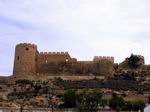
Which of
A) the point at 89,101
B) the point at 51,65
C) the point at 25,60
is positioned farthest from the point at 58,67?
the point at 89,101

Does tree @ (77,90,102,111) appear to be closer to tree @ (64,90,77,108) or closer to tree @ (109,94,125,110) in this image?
tree @ (64,90,77,108)

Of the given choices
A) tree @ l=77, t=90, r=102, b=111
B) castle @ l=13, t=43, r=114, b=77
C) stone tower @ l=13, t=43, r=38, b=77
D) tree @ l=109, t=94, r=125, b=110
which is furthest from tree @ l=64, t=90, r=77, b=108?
stone tower @ l=13, t=43, r=38, b=77

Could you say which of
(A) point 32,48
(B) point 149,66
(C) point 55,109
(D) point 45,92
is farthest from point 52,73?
(C) point 55,109

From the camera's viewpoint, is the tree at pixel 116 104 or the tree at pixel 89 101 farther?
the tree at pixel 116 104

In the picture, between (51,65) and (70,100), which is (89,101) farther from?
(51,65)

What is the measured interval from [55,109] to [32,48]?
1906 cm

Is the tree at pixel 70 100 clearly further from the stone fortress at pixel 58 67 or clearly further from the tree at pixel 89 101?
the stone fortress at pixel 58 67

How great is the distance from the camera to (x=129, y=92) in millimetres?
48688

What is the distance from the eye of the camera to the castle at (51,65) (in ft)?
181

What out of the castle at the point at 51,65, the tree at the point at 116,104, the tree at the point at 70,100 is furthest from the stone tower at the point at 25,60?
the tree at the point at 116,104

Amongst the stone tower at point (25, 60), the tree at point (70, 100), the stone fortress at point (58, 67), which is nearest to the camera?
the tree at point (70, 100)

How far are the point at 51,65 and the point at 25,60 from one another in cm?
310

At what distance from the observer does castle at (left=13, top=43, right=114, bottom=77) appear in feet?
181

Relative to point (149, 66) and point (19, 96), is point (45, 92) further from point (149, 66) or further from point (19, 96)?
point (149, 66)
